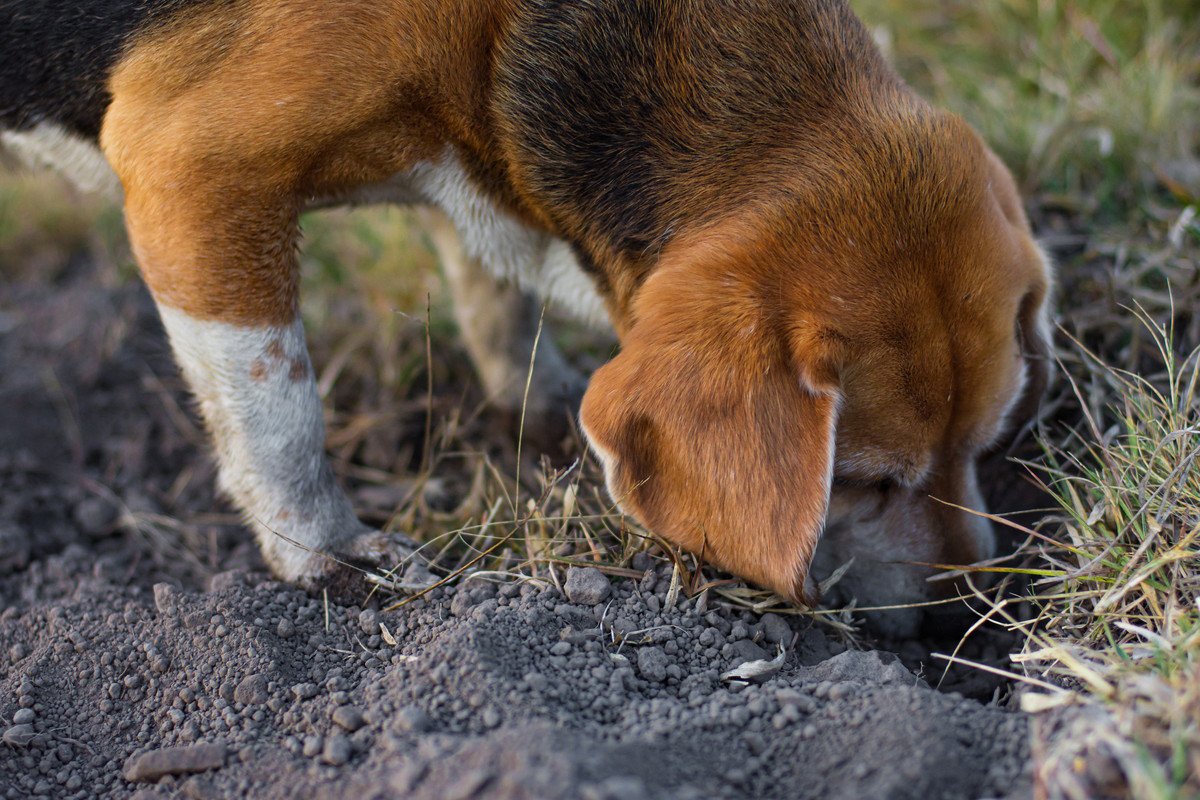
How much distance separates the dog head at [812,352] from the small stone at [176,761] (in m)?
1.11

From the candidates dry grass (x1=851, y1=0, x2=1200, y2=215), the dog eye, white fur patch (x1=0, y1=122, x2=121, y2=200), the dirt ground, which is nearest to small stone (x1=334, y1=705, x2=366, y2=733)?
the dirt ground

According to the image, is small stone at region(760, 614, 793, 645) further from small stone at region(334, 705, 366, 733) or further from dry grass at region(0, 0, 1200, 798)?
small stone at region(334, 705, 366, 733)

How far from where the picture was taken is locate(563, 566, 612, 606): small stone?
113 inches

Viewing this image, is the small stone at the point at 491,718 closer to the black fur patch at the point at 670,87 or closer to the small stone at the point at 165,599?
the small stone at the point at 165,599

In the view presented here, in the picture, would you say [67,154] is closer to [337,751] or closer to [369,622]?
[369,622]

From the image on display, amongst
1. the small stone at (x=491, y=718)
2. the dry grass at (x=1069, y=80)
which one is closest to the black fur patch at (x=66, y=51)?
the small stone at (x=491, y=718)

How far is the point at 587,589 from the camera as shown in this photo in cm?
286

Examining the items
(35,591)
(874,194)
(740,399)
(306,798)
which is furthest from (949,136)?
(35,591)

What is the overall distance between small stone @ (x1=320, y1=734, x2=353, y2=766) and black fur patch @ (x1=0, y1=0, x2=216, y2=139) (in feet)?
6.45

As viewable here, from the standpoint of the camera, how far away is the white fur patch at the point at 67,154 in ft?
10.9

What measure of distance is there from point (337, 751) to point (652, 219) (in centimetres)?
162

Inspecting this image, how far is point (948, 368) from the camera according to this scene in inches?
109

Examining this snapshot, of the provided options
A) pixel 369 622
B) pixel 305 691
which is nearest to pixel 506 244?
pixel 369 622

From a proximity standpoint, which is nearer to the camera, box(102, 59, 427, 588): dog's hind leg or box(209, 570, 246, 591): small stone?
box(102, 59, 427, 588): dog's hind leg
